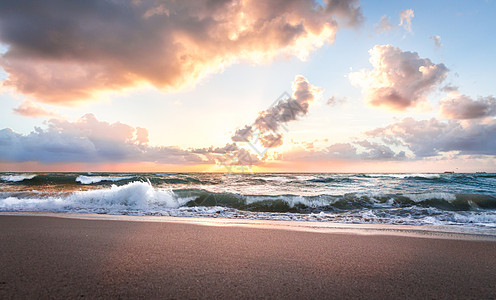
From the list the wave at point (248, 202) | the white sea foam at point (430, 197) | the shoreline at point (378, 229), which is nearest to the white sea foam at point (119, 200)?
the wave at point (248, 202)

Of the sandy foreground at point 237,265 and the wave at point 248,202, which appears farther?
the wave at point 248,202

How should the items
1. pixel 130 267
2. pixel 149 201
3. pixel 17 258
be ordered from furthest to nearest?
1. pixel 149 201
2. pixel 17 258
3. pixel 130 267

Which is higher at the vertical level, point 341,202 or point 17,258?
point 17,258

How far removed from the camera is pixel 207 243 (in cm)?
409

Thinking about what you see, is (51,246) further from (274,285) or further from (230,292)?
(274,285)

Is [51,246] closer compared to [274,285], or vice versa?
[274,285]

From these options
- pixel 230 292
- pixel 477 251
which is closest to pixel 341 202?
pixel 477 251

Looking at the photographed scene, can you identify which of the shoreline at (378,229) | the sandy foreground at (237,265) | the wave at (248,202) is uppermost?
the sandy foreground at (237,265)

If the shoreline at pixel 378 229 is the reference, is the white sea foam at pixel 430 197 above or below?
below

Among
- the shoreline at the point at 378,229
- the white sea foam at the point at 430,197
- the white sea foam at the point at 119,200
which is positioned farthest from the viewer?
the white sea foam at the point at 430,197

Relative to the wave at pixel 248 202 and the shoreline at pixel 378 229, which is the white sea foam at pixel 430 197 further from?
the shoreline at pixel 378 229

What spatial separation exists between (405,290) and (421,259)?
58.6 inches

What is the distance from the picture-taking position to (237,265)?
3012 mm

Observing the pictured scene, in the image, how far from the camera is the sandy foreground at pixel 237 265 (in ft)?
7.47
